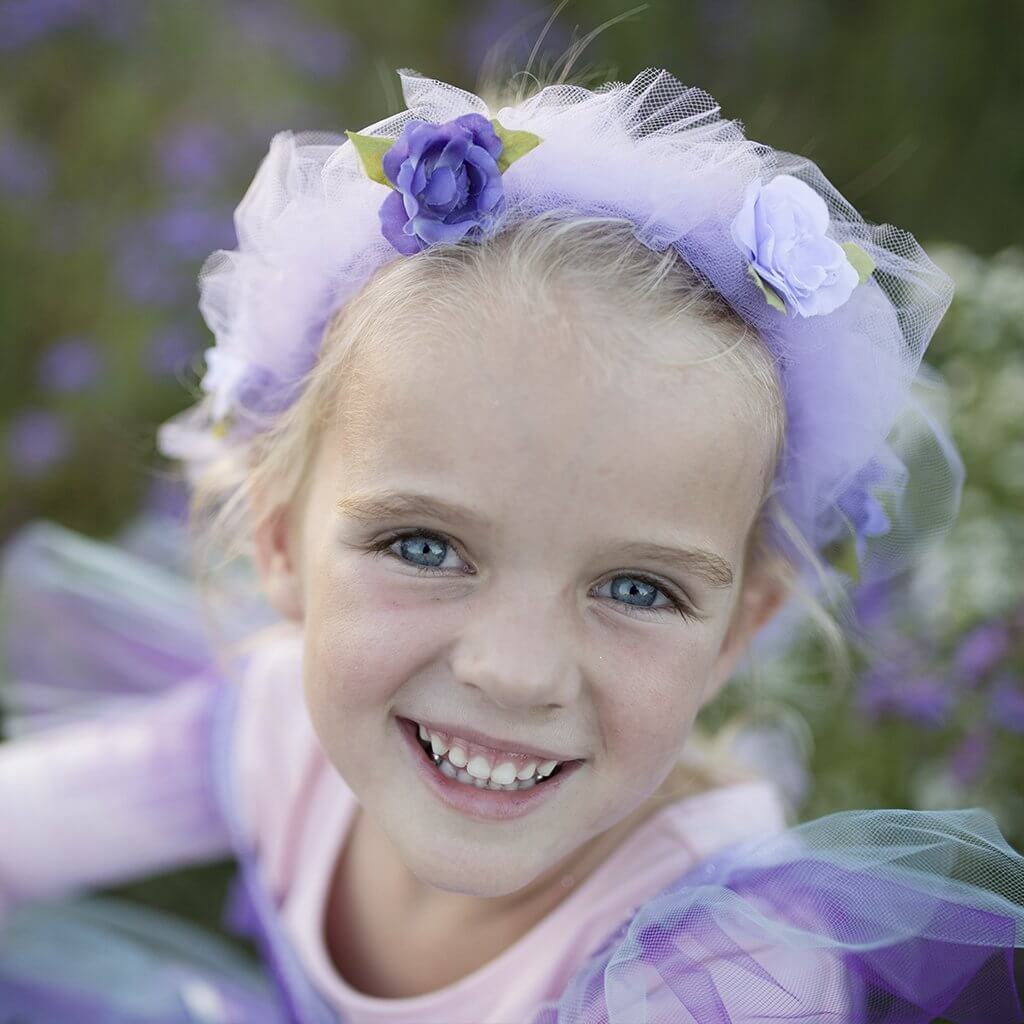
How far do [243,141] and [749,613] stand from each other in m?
2.21

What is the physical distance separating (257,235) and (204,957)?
1.19m

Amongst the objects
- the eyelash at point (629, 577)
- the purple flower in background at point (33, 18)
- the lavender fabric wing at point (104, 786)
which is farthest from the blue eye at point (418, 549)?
the purple flower in background at point (33, 18)

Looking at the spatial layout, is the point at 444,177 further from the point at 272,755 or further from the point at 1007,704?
the point at 1007,704

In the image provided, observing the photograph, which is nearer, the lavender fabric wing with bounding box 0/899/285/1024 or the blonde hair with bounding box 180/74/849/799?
the blonde hair with bounding box 180/74/849/799

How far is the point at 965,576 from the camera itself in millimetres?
1849

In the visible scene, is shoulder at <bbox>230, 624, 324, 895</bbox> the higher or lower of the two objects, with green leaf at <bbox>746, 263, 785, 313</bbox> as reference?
lower

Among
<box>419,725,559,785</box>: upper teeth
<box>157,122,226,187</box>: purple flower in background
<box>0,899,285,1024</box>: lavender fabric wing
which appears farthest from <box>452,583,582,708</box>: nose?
<box>157,122,226,187</box>: purple flower in background

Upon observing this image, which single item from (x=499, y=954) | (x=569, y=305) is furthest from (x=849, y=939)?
(x=569, y=305)

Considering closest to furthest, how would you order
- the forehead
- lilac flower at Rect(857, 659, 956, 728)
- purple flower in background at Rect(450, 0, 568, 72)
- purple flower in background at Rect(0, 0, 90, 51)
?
the forehead < lilac flower at Rect(857, 659, 956, 728) < purple flower in background at Rect(0, 0, 90, 51) < purple flower in background at Rect(450, 0, 568, 72)

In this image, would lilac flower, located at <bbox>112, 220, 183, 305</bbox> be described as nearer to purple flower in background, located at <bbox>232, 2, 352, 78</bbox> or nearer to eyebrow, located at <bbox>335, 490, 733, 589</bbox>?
purple flower in background, located at <bbox>232, 2, 352, 78</bbox>

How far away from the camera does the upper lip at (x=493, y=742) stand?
111cm

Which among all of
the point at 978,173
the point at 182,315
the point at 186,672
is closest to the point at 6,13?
the point at 182,315

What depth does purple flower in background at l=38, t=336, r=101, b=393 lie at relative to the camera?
2.74m

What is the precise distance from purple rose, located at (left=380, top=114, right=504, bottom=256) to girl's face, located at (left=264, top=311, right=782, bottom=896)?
11 cm
